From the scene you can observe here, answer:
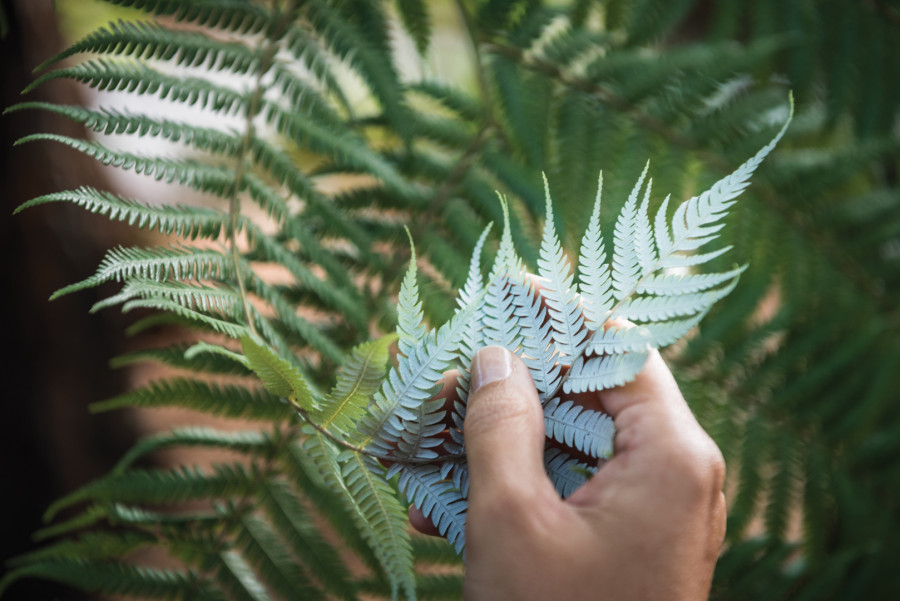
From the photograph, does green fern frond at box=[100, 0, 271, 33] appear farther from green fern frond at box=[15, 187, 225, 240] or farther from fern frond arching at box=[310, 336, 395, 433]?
fern frond arching at box=[310, 336, 395, 433]

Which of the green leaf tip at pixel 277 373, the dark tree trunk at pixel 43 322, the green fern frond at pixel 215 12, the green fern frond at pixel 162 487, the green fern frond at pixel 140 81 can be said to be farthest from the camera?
the dark tree trunk at pixel 43 322

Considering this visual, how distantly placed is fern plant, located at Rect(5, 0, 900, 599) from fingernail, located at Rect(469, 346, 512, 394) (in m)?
0.03

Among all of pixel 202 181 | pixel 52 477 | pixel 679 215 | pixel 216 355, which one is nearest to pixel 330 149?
pixel 202 181

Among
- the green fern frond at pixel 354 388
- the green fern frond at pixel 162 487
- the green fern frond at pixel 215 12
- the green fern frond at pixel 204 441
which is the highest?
the green fern frond at pixel 215 12

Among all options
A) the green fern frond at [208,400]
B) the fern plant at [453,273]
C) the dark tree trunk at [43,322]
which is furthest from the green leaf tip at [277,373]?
the dark tree trunk at [43,322]

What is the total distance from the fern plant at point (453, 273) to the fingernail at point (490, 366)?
1.1 inches

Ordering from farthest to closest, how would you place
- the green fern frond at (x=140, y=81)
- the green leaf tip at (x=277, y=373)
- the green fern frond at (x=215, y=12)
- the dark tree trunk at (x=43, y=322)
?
1. the dark tree trunk at (x=43, y=322)
2. the green fern frond at (x=215, y=12)
3. the green fern frond at (x=140, y=81)
4. the green leaf tip at (x=277, y=373)

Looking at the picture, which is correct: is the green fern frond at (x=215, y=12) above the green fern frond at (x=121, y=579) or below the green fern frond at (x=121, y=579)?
above

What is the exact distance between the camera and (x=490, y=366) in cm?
68

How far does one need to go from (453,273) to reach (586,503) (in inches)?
24.3

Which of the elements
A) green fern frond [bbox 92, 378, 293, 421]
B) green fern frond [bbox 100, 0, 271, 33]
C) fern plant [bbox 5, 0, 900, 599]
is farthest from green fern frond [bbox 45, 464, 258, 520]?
green fern frond [bbox 100, 0, 271, 33]

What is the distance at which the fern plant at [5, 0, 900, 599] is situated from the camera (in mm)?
692

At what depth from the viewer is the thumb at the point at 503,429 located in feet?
2.09

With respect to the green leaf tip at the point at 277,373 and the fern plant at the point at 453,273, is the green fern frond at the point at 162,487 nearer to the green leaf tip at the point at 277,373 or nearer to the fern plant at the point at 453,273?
the fern plant at the point at 453,273
